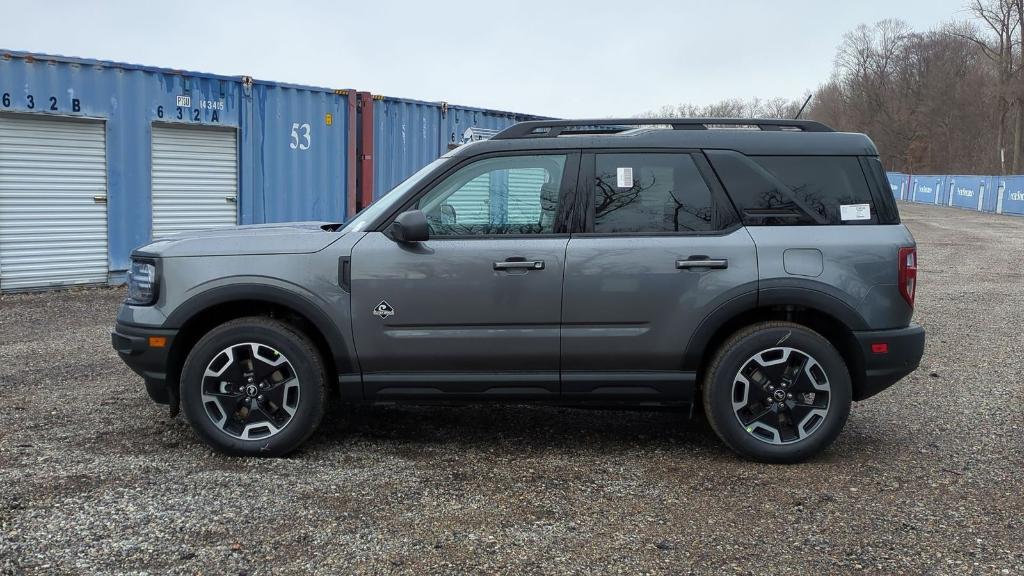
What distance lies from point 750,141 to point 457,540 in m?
2.62

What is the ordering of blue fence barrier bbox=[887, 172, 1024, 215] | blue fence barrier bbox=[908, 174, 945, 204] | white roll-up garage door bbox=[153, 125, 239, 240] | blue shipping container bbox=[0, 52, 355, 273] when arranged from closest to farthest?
blue shipping container bbox=[0, 52, 355, 273]
white roll-up garage door bbox=[153, 125, 239, 240]
blue fence barrier bbox=[887, 172, 1024, 215]
blue fence barrier bbox=[908, 174, 945, 204]

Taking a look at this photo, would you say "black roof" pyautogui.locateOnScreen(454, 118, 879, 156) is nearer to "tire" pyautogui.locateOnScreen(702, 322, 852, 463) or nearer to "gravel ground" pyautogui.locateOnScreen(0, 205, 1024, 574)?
"tire" pyautogui.locateOnScreen(702, 322, 852, 463)

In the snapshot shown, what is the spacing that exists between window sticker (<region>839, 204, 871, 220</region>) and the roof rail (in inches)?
20.3

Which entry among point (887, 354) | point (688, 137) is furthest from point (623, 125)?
point (887, 354)

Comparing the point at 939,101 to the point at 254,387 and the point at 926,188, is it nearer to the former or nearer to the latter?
the point at 926,188

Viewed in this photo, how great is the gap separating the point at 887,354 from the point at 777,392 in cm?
60

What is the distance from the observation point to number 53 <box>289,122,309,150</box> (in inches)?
518

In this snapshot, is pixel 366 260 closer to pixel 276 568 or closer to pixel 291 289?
pixel 291 289

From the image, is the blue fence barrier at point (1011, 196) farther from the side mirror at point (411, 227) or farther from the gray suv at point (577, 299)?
the side mirror at point (411, 227)

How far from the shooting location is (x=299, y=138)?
13.2m

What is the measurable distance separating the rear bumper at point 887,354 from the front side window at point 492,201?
1.75m

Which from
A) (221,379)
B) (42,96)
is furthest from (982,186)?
(221,379)

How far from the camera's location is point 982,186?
125ft

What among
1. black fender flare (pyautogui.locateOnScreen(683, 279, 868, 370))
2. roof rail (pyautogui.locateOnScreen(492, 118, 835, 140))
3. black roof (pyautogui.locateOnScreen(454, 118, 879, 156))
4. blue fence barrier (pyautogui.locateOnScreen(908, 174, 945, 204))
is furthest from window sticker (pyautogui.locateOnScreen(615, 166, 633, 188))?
blue fence barrier (pyautogui.locateOnScreen(908, 174, 945, 204))
